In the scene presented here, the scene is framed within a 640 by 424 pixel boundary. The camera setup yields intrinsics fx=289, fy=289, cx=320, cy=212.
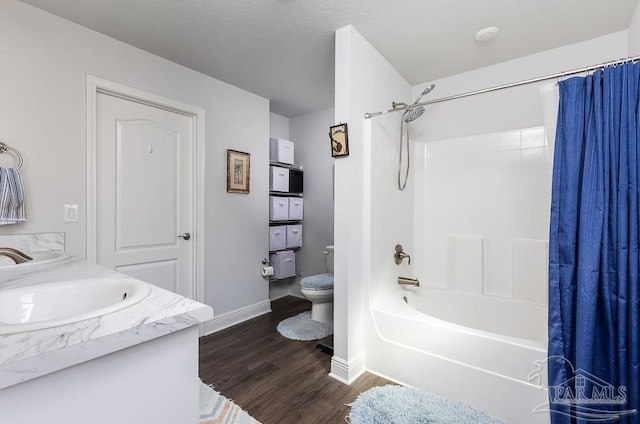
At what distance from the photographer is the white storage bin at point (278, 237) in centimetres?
330

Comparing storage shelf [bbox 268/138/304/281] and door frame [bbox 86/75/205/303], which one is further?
storage shelf [bbox 268/138/304/281]

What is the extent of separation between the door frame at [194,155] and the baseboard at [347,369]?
1341 millimetres

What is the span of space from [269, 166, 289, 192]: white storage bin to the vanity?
2.44 meters

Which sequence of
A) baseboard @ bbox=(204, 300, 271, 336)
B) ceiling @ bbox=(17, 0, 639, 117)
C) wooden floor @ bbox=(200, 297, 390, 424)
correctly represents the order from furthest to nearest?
baseboard @ bbox=(204, 300, 271, 336) → ceiling @ bbox=(17, 0, 639, 117) → wooden floor @ bbox=(200, 297, 390, 424)

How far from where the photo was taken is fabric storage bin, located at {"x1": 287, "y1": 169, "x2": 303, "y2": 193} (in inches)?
139

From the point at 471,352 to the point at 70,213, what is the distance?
257cm

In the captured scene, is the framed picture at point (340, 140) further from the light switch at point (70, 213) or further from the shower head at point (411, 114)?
the light switch at point (70, 213)

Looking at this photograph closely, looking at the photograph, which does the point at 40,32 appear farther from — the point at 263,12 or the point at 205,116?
the point at 263,12

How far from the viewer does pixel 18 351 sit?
0.55 metres

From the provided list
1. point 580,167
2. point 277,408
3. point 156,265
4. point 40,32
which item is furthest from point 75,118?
point 580,167

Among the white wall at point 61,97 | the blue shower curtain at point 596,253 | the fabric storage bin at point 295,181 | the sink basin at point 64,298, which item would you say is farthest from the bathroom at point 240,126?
the sink basin at point 64,298

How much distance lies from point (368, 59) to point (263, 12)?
78cm

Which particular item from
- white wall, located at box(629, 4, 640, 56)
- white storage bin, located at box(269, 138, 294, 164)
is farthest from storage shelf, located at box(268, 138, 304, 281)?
white wall, located at box(629, 4, 640, 56)

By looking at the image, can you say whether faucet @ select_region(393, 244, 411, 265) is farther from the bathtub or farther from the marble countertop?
the marble countertop
